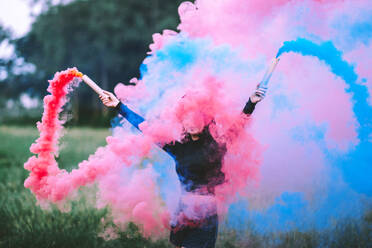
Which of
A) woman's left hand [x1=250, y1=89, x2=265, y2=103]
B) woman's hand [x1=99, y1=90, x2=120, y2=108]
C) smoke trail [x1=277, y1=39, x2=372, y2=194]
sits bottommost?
woman's hand [x1=99, y1=90, x2=120, y2=108]

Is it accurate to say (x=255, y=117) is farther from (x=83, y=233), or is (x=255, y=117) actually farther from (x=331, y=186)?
(x=83, y=233)

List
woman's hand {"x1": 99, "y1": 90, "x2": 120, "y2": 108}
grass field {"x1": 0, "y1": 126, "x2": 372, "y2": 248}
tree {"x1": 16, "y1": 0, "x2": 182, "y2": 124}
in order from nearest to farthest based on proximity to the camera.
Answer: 1. woman's hand {"x1": 99, "y1": 90, "x2": 120, "y2": 108}
2. grass field {"x1": 0, "y1": 126, "x2": 372, "y2": 248}
3. tree {"x1": 16, "y1": 0, "x2": 182, "y2": 124}

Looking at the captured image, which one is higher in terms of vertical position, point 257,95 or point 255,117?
point 255,117

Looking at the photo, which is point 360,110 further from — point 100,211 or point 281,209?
point 100,211

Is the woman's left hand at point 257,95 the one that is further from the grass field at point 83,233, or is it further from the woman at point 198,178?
the grass field at point 83,233

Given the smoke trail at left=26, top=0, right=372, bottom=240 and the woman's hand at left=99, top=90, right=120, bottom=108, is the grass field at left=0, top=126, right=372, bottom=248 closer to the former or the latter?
the smoke trail at left=26, top=0, right=372, bottom=240

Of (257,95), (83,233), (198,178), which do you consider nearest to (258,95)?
(257,95)

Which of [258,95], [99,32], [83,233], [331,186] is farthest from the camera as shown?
[99,32]

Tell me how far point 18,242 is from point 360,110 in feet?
14.2

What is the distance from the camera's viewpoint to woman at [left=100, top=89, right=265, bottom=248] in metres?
3.13

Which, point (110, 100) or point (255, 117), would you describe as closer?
point (110, 100)

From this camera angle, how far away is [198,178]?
316 centimetres

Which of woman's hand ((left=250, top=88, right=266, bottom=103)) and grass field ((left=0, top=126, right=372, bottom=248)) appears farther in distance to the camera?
grass field ((left=0, top=126, right=372, bottom=248))

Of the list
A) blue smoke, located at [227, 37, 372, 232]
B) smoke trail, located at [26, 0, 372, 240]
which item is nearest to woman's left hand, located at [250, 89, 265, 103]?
smoke trail, located at [26, 0, 372, 240]
